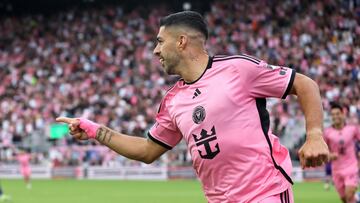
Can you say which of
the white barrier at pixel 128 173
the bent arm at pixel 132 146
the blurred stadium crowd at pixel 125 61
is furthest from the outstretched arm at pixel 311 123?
the white barrier at pixel 128 173

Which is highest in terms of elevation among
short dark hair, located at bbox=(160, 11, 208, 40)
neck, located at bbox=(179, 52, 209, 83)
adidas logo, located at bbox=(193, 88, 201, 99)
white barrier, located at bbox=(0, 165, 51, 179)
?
short dark hair, located at bbox=(160, 11, 208, 40)

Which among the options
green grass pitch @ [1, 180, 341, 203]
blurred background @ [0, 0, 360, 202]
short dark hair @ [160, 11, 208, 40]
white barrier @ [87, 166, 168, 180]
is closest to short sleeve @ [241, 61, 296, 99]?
short dark hair @ [160, 11, 208, 40]

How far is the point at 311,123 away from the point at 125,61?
1340 inches

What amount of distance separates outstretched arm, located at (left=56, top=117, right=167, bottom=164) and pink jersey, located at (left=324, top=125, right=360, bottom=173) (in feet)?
32.8

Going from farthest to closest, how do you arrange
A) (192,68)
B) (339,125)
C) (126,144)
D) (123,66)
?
(123,66)
(339,125)
(126,144)
(192,68)

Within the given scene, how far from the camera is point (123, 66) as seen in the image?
39.0 metres

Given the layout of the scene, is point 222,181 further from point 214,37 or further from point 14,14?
point 14,14

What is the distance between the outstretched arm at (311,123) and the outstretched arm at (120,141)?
144 centimetres

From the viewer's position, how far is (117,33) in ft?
137

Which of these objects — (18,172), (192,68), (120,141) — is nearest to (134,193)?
(18,172)

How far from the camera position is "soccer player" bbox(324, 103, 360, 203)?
15484 millimetres

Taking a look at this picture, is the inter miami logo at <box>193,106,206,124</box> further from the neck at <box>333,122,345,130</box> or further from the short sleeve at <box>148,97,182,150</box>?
→ the neck at <box>333,122,345,130</box>

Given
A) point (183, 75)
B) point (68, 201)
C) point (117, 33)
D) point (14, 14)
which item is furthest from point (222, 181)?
point (14, 14)

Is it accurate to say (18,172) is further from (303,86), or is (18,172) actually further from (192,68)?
(303,86)
